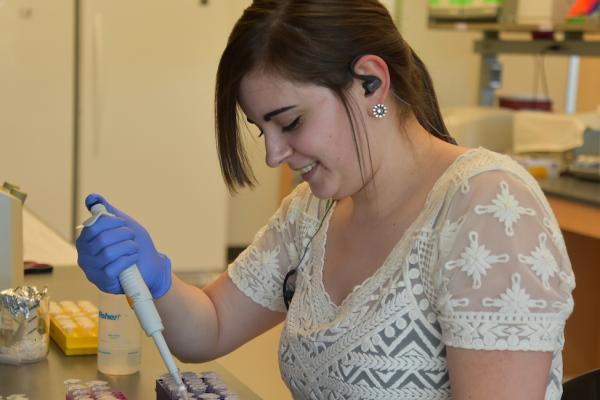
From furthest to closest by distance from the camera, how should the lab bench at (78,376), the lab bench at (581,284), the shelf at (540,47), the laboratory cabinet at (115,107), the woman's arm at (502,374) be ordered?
the laboratory cabinet at (115,107) < the shelf at (540,47) < the lab bench at (581,284) < the lab bench at (78,376) < the woman's arm at (502,374)

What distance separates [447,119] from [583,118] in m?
0.54

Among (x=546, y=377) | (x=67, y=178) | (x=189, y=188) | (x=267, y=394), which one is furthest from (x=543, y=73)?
(x=546, y=377)

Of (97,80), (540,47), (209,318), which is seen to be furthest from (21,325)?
(97,80)

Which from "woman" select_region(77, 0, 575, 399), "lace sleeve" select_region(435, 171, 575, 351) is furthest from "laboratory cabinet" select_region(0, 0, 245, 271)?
"lace sleeve" select_region(435, 171, 575, 351)

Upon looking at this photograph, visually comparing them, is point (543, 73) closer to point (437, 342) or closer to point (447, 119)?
point (447, 119)

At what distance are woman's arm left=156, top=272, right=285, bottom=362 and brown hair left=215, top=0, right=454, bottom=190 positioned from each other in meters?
0.30

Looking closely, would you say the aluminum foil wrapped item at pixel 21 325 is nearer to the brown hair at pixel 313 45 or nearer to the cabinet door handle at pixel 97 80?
the brown hair at pixel 313 45

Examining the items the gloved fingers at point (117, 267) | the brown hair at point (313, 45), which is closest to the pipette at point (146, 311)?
the gloved fingers at point (117, 267)

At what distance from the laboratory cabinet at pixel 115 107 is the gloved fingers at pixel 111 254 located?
2972 millimetres

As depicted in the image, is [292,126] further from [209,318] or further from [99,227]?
[209,318]

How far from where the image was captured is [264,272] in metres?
1.50

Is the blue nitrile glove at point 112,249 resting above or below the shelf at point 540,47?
below

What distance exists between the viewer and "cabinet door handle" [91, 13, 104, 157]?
159 inches

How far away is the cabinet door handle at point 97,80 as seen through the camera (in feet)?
13.2
